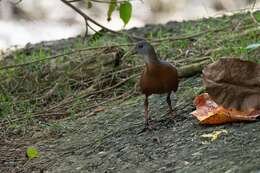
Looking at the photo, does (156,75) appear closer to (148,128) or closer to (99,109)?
(148,128)

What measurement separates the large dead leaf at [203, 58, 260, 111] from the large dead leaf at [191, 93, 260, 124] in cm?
3

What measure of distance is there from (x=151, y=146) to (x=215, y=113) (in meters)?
0.33

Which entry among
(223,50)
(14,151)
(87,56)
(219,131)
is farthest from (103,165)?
(87,56)

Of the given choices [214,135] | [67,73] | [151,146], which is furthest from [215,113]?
[67,73]

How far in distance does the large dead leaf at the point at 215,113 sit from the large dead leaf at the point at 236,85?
34mm

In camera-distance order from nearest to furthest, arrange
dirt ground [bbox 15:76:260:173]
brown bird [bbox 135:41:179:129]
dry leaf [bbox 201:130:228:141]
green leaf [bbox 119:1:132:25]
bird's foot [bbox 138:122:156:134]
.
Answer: dirt ground [bbox 15:76:260:173]
dry leaf [bbox 201:130:228:141]
brown bird [bbox 135:41:179:129]
bird's foot [bbox 138:122:156:134]
green leaf [bbox 119:1:132:25]

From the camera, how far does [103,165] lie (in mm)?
3145

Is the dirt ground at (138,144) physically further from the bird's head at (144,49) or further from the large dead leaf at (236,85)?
the bird's head at (144,49)

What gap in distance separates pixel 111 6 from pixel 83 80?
1.29 metres

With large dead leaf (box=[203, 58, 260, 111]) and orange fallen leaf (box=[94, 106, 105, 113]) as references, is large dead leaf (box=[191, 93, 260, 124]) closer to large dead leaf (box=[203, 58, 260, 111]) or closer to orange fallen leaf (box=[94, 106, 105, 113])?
large dead leaf (box=[203, 58, 260, 111])

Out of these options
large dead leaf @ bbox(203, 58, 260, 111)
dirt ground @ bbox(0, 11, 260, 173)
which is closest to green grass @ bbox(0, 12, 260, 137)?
dirt ground @ bbox(0, 11, 260, 173)

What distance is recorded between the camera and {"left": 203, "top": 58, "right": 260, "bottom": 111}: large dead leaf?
3059 millimetres

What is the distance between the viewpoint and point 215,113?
315 cm

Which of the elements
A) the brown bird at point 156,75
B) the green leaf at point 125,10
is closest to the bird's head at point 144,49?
the brown bird at point 156,75
